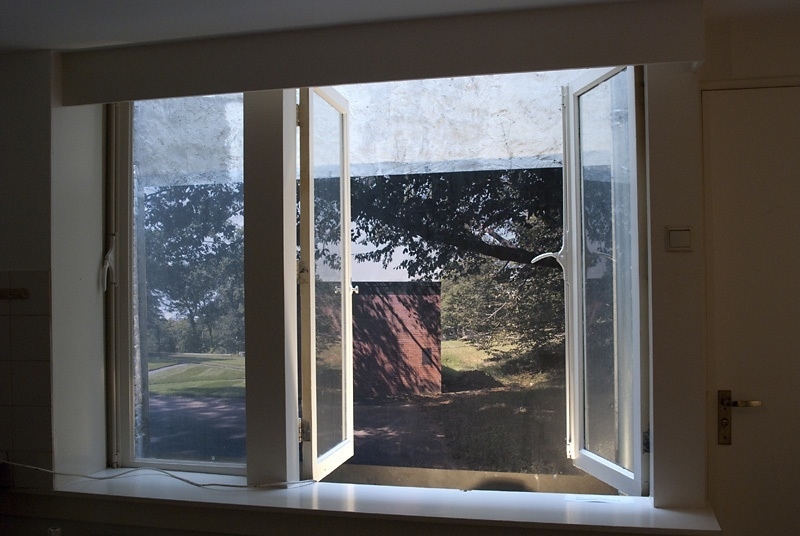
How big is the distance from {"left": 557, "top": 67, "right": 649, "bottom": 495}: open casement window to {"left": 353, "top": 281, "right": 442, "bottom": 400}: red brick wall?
2.75ft

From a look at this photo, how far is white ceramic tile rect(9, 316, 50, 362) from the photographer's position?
241 cm

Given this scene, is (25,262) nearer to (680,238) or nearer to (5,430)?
(5,430)

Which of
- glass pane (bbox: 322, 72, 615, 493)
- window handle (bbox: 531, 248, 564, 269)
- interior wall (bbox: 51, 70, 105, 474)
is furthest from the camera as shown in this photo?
glass pane (bbox: 322, 72, 615, 493)

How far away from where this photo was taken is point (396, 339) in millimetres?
3291

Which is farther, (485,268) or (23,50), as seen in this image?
(485,268)

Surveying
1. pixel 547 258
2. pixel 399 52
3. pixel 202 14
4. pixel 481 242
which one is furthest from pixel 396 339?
pixel 202 14

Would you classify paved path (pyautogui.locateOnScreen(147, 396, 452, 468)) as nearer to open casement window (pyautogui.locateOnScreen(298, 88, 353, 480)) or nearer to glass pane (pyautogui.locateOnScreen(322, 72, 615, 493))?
open casement window (pyautogui.locateOnScreen(298, 88, 353, 480))

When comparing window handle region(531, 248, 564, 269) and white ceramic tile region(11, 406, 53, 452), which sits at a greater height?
window handle region(531, 248, 564, 269)

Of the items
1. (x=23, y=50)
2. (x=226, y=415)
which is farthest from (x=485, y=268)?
(x=23, y=50)

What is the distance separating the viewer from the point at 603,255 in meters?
2.37

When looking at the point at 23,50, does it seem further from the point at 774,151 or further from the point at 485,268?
the point at 774,151

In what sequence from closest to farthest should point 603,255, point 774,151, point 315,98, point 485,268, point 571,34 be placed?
point 571,34
point 774,151
point 603,255
point 315,98
point 485,268

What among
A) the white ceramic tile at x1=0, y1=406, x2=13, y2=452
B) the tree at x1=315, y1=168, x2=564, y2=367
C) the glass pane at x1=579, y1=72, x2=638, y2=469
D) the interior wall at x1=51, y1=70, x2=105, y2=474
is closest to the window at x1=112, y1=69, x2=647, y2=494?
the glass pane at x1=579, y1=72, x2=638, y2=469

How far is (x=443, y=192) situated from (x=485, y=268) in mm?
430
